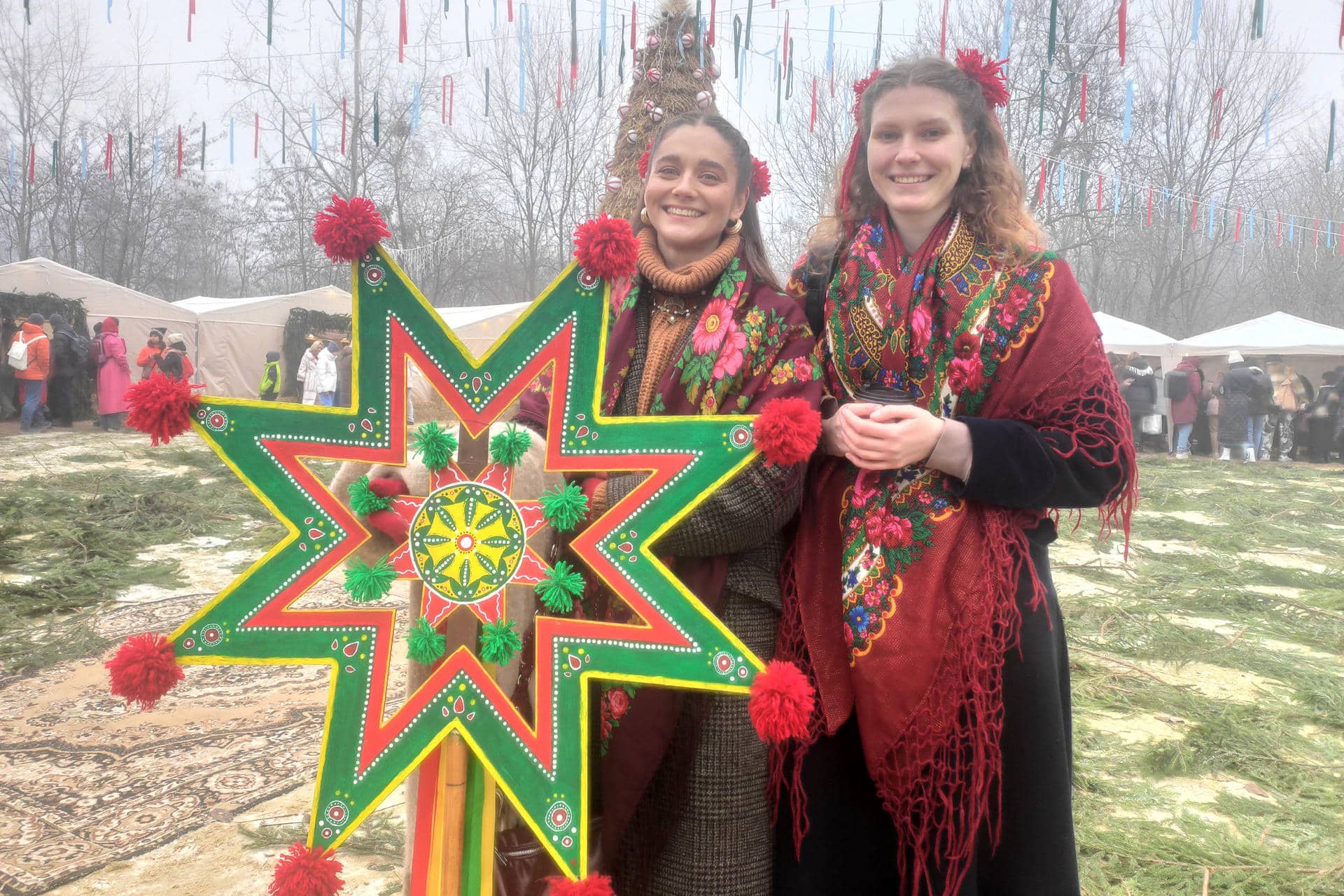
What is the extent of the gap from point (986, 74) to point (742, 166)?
0.50 metres

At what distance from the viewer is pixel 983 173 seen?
66.2 inches

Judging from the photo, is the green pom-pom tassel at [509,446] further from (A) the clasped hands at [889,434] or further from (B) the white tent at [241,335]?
(B) the white tent at [241,335]

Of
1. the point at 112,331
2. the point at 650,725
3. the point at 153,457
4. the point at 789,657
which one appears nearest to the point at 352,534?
the point at 650,725

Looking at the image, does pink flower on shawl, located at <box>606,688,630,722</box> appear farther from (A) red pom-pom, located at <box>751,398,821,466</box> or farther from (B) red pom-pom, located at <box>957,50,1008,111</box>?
(B) red pom-pom, located at <box>957,50,1008,111</box>

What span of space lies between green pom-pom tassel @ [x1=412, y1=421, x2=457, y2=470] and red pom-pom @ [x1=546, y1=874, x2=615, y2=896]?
2.28ft

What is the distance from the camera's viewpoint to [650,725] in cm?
161

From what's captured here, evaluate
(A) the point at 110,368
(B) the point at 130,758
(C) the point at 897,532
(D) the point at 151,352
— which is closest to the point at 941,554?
(C) the point at 897,532

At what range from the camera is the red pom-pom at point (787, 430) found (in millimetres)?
1319

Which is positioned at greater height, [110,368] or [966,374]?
[110,368]

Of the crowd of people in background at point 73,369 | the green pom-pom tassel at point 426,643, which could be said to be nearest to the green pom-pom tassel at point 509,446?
the green pom-pom tassel at point 426,643

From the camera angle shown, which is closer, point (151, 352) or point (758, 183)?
point (758, 183)

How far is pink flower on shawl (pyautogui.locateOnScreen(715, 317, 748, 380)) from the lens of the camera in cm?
161

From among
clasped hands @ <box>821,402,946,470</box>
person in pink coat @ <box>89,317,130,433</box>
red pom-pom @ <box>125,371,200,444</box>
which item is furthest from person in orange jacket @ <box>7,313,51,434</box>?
clasped hands @ <box>821,402,946,470</box>

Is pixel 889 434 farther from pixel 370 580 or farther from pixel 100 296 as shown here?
pixel 100 296
